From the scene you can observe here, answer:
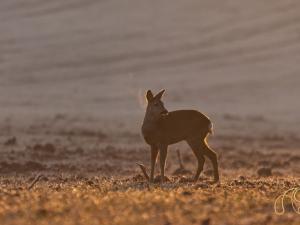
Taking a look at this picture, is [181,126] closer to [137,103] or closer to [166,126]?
[166,126]

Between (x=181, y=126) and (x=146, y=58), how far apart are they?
51.3 meters

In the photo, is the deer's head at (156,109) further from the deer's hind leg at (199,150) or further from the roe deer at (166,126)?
the deer's hind leg at (199,150)

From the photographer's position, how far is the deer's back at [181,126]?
14828mm

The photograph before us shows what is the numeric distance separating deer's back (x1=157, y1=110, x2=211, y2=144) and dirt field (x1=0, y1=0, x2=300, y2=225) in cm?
83

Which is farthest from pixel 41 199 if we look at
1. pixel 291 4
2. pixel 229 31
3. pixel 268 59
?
pixel 291 4

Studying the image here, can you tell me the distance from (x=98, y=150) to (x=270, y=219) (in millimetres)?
16775

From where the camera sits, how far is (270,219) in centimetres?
904

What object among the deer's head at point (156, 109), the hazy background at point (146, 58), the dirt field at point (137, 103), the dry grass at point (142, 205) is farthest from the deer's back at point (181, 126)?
the hazy background at point (146, 58)

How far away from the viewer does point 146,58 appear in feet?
217

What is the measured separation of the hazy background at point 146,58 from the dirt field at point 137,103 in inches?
5.0

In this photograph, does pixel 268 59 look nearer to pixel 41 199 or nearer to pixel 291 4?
pixel 291 4

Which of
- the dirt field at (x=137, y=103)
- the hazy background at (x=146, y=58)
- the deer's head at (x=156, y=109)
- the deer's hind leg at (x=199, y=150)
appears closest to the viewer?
the dirt field at (x=137, y=103)

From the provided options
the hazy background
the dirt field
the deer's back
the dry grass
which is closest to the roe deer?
the deer's back

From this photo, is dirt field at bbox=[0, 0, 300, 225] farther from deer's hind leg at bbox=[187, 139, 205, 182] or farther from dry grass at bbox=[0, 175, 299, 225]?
deer's hind leg at bbox=[187, 139, 205, 182]
